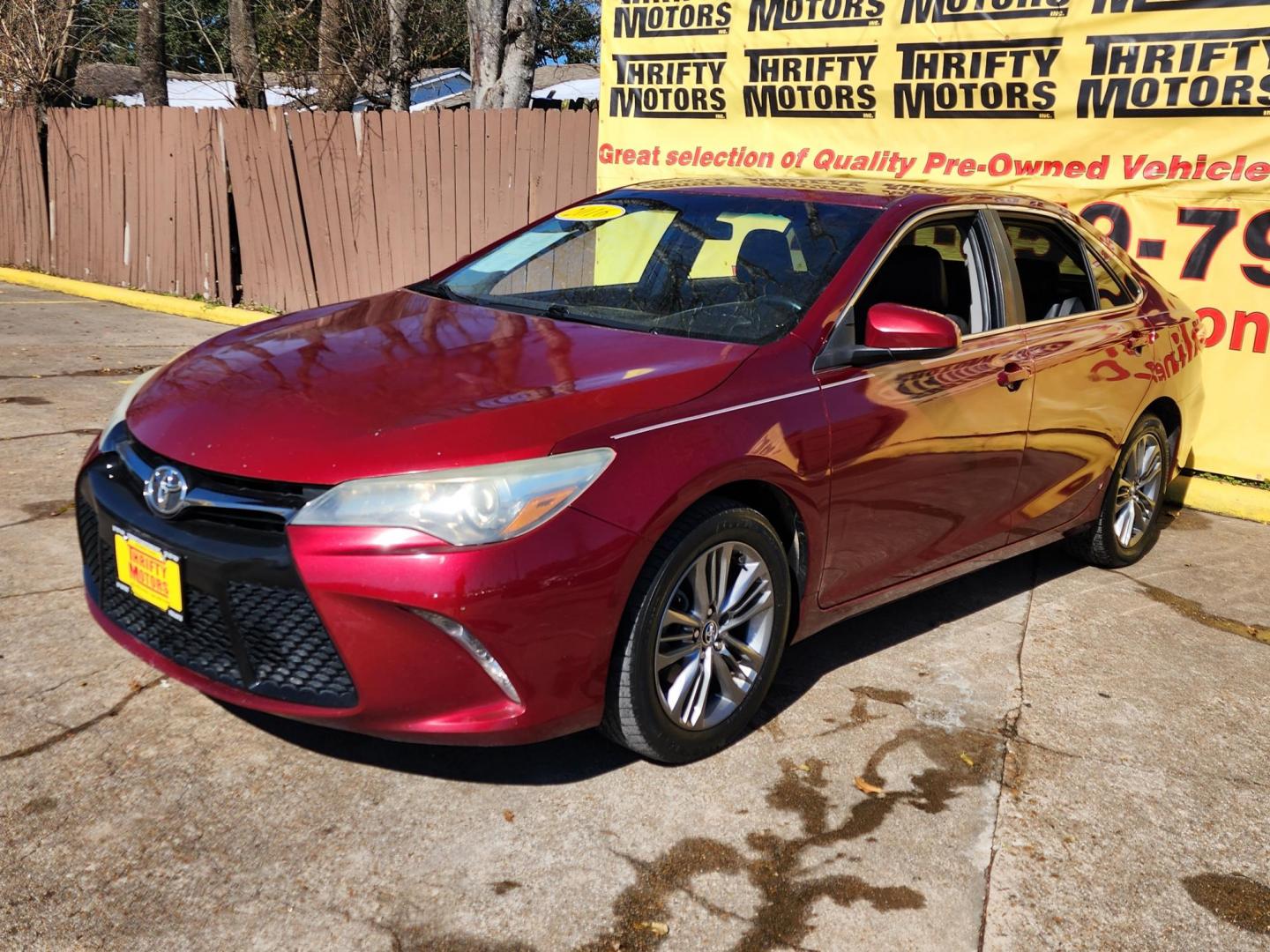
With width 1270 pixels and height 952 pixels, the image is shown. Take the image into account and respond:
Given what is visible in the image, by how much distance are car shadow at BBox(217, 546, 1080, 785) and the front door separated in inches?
15.5

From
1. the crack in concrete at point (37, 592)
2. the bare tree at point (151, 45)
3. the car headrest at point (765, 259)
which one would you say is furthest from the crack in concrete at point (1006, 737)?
the bare tree at point (151, 45)

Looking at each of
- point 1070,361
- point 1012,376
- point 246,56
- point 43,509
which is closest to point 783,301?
point 1012,376

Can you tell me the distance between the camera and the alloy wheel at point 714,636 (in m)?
3.41

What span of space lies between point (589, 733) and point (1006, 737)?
1.31 meters

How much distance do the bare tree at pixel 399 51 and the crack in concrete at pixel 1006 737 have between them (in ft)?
38.0

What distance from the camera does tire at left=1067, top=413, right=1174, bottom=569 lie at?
5383mm

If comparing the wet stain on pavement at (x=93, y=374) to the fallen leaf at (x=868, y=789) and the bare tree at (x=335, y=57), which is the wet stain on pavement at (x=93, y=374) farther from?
the bare tree at (x=335, y=57)

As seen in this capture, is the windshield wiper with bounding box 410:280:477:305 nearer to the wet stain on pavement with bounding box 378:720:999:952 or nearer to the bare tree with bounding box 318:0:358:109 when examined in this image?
the wet stain on pavement with bounding box 378:720:999:952

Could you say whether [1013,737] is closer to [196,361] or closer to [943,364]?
[943,364]

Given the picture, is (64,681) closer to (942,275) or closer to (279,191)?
(942,275)

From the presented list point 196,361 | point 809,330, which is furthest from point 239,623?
point 809,330

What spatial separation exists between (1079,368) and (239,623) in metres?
3.31

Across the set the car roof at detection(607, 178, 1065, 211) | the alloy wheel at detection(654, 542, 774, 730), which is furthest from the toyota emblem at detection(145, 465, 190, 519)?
the car roof at detection(607, 178, 1065, 211)

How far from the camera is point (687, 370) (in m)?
3.53
